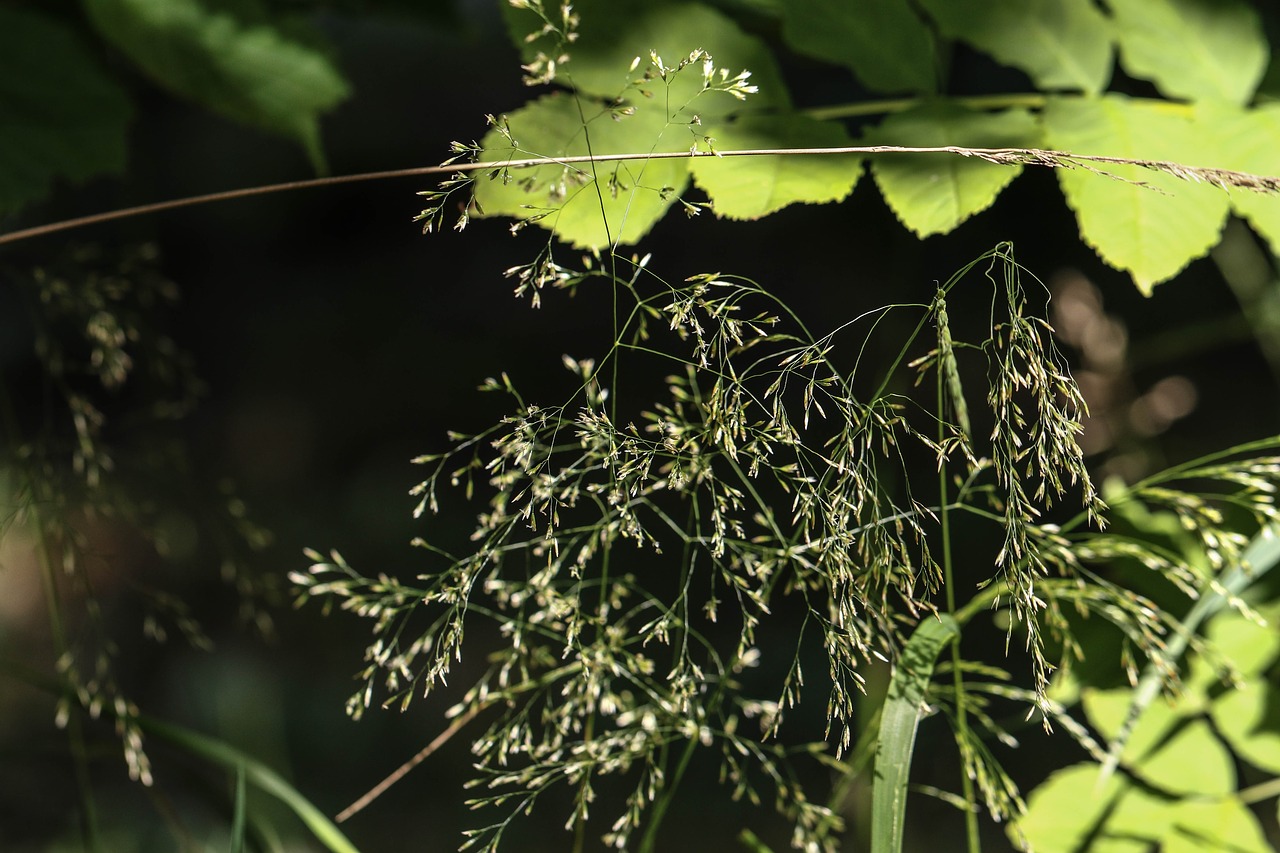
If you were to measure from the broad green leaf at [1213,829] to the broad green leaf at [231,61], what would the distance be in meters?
1.42

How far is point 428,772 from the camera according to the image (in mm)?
2816

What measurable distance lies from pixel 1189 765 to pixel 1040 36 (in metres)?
0.92

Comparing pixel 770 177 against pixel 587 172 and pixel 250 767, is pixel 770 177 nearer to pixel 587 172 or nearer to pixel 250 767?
pixel 587 172

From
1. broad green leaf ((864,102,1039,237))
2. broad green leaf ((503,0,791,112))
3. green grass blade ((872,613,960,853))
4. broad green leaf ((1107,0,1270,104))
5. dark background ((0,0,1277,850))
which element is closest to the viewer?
green grass blade ((872,613,960,853))

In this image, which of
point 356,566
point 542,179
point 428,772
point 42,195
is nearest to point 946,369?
point 542,179

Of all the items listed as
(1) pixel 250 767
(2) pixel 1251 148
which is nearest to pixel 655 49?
(2) pixel 1251 148

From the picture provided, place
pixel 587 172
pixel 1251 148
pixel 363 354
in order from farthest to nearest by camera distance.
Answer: pixel 363 354, pixel 1251 148, pixel 587 172

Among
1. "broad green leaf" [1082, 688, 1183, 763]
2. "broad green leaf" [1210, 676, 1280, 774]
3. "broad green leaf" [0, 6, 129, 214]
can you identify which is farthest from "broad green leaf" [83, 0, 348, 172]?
"broad green leaf" [1210, 676, 1280, 774]

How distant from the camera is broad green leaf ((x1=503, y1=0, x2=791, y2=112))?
116cm

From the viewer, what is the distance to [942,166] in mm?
1073

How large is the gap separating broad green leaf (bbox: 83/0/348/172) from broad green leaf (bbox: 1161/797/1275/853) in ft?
4.66

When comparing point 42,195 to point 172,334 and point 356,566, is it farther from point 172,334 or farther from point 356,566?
point 172,334

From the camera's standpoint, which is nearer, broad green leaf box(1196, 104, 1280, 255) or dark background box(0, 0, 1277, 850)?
broad green leaf box(1196, 104, 1280, 255)

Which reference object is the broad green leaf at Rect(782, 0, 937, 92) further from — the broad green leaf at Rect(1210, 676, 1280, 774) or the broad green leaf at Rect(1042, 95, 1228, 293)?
the broad green leaf at Rect(1210, 676, 1280, 774)
